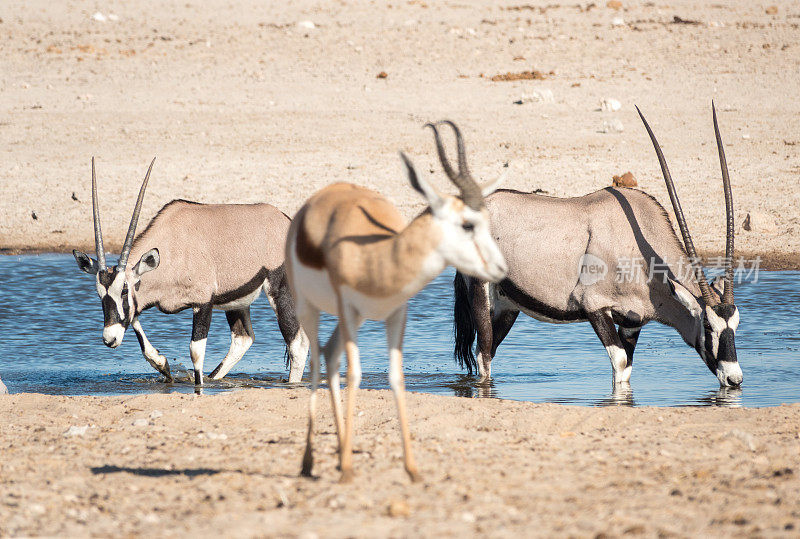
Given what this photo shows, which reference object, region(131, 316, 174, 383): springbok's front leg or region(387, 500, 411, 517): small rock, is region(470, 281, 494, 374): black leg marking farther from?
region(387, 500, 411, 517): small rock

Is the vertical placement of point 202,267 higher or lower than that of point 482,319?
higher

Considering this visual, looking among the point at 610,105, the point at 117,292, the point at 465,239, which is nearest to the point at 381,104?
the point at 610,105

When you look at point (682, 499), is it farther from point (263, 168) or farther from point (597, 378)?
point (263, 168)

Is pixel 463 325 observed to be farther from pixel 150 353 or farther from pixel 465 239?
pixel 465 239

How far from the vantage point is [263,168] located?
15773 mm

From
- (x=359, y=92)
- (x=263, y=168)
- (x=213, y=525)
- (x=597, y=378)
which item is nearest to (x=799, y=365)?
(x=597, y=378)

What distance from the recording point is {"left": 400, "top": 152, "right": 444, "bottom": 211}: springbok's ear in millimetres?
3938

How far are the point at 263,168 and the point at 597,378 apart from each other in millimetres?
8603

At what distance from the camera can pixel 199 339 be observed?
814 cm

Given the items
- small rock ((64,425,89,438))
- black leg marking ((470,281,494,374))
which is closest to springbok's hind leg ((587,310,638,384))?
black leg marking ((470,281,494,374))

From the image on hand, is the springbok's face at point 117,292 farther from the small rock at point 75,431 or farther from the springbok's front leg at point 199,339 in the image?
the small rock at point 75,431

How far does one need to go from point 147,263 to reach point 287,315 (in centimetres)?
115

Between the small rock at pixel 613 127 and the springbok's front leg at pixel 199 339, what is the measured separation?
10092 millimetres

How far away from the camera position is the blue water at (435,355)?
7.96 metres
